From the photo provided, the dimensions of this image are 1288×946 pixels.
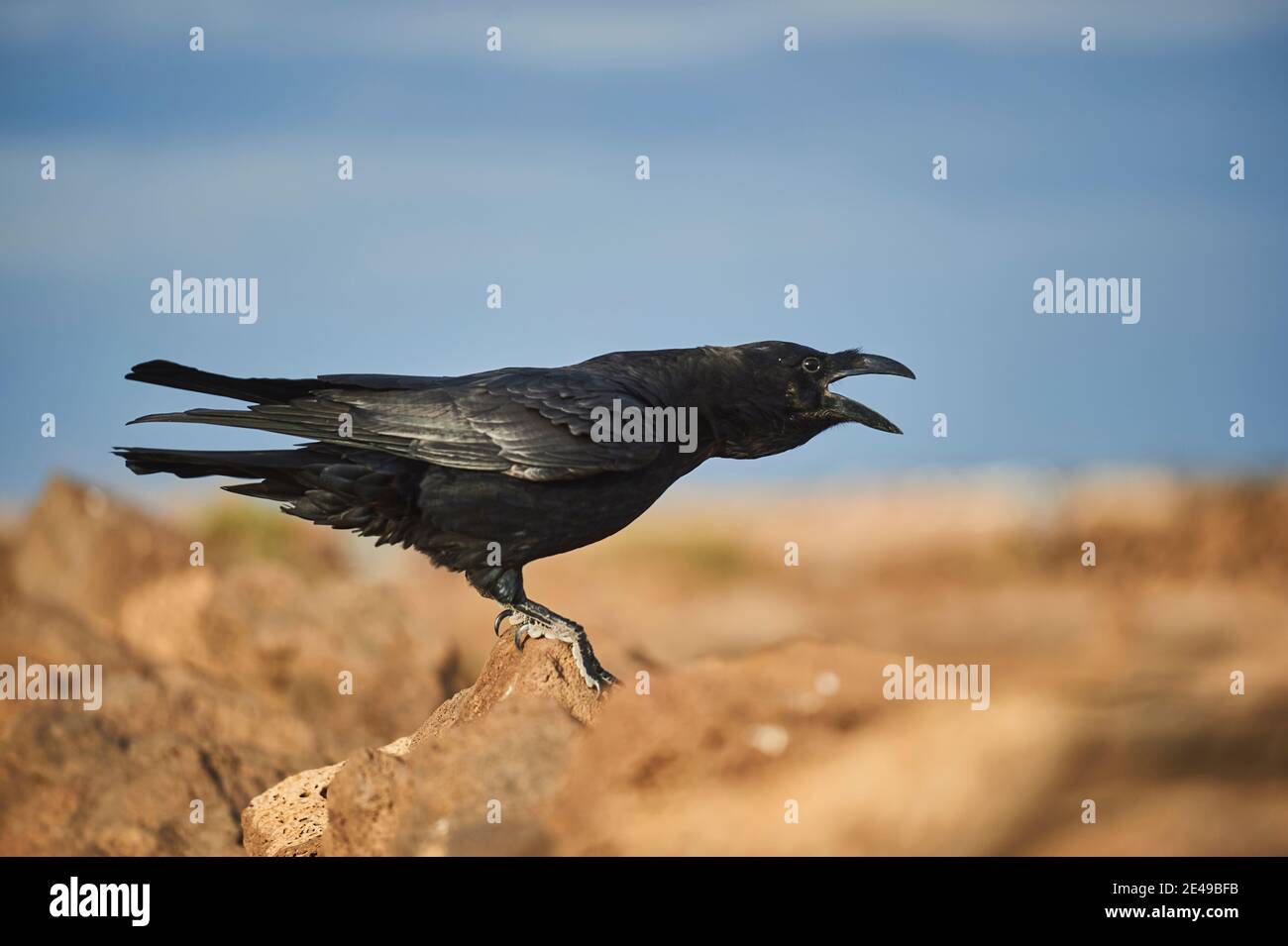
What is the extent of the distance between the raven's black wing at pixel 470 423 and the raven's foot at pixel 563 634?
830mm

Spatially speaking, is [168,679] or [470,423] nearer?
[470,423]

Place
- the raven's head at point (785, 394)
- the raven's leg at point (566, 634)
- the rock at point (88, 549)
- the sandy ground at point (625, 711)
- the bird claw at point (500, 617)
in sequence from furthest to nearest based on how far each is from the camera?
1. the rock at point (88, 549)
2. the raven's head at point (785, 394)
3. the bird claw at point (500, 617)
4. the raven's leg at point (566, 634)
5. the sandy ground at point (625, 711)

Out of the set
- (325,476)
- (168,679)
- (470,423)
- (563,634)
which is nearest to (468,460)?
(470,423)

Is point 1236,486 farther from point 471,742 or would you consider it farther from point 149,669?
point 471,742

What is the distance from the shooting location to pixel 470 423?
8.40 m

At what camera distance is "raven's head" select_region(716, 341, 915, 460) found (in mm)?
9102

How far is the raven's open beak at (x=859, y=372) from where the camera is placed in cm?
916

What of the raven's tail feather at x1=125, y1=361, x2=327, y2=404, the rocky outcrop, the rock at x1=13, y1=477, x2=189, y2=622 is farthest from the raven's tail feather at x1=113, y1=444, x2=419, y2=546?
the rock at x1=13, y1=477, x2=189, y2=622

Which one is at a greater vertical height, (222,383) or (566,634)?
(222,383)

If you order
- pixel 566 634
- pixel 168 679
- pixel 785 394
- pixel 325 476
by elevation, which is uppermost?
pixel 785 394

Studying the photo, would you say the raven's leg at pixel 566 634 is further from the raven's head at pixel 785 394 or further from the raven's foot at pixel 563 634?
the raven's head at pixel 785 394

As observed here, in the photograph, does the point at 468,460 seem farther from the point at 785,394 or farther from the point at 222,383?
the point at 785,394

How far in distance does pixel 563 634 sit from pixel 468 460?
3.74 ft

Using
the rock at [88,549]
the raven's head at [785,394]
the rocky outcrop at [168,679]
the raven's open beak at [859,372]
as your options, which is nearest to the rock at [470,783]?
the raven's head at [785,394]
